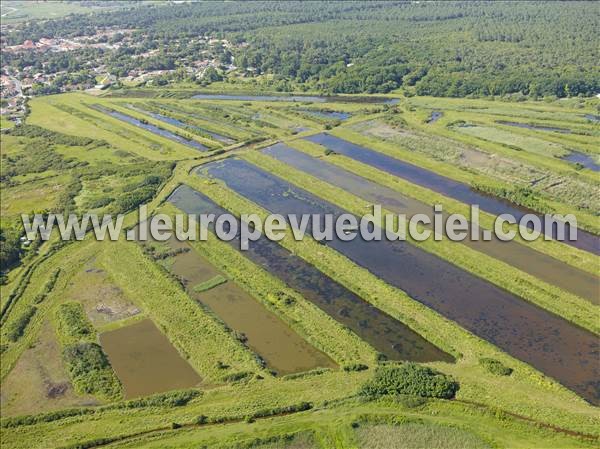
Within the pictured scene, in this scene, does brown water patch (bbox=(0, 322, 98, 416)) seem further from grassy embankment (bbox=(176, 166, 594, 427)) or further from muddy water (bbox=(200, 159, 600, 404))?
muddy water (bbox=(200, 159, 600, 404))

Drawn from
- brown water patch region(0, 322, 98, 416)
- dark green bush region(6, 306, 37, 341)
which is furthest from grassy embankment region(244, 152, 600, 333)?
dark green bush region(6, 306, 37, 341)

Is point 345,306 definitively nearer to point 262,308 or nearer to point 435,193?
point 262,308

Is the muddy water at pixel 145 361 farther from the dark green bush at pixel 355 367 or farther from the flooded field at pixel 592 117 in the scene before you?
the flooded field at pixel 592 117

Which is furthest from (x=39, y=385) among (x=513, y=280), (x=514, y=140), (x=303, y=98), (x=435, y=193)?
(x=303, y=98)

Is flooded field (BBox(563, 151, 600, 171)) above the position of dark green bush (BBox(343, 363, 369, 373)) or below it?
above

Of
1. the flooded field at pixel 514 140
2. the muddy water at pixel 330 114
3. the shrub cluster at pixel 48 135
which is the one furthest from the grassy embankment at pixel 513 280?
the shrub cluster at pixel 48 135

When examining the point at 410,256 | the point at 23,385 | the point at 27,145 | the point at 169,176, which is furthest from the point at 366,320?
the point at 27,145
